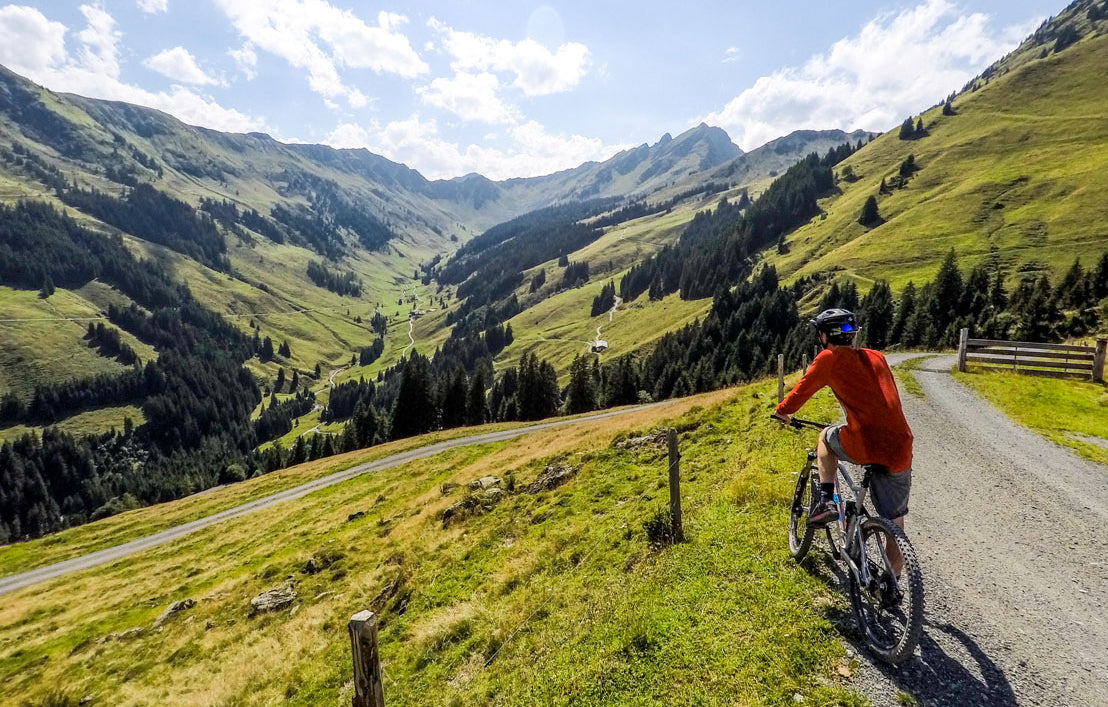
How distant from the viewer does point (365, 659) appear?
231 inches

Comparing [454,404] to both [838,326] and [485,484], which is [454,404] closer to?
[485,484]

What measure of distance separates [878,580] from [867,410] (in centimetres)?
230

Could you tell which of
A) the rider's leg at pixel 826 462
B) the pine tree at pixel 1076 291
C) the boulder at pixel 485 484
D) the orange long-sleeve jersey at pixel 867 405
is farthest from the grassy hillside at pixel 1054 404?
the pine tree at pixel 1076 291

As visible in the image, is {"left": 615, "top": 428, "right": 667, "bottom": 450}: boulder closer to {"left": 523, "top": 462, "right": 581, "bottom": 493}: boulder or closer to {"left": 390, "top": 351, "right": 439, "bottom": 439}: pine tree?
{"left": 523, "top": 462, "right": 581, "bottom": 493}: boulder

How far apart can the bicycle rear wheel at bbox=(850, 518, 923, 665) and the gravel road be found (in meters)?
0.37

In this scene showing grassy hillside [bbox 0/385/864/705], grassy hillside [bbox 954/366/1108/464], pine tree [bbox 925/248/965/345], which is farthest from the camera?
pine tree [bbox 925/248/965/345]

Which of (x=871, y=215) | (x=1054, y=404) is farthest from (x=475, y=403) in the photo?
(x=871, y=215)

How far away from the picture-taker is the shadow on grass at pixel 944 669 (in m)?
5.89

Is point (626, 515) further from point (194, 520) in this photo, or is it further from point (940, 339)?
point (940, 339)

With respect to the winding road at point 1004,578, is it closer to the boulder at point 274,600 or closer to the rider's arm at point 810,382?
the rider's arm at point 810,382

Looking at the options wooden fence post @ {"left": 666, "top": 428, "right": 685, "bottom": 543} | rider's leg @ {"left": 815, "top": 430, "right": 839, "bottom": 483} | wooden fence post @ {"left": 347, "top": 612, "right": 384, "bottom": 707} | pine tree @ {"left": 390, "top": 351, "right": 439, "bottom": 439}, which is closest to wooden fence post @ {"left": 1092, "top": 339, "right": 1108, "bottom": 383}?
wooden fence post @ {"left": 666, "top": 428, "right": 685, "bottom": 543}

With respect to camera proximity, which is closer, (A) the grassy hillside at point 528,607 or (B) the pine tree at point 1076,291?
(A) the grassy hillside at point 528,607

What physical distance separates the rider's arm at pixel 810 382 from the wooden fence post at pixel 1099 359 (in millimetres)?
28546

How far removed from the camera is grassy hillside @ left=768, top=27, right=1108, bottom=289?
10481 centimetres
